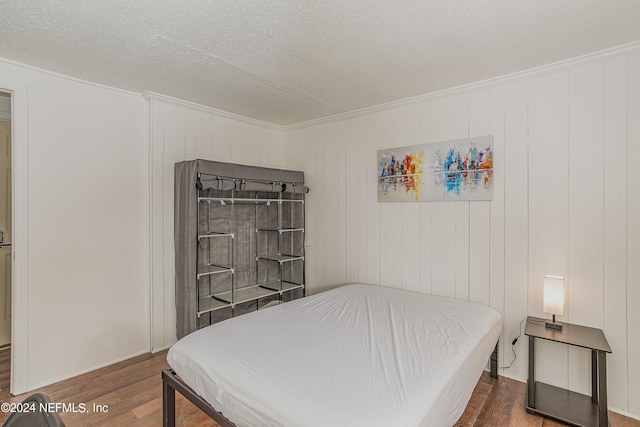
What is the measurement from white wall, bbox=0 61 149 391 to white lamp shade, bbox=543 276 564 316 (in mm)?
3354

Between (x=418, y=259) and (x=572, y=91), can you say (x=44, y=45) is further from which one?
(x=572, y=91)

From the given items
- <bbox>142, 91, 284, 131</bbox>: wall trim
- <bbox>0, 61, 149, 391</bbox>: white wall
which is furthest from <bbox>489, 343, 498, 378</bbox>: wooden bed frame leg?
<bbox>142, 91, 284, 131</bbox>: wall trim

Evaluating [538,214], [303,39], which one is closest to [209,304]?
[303,39]

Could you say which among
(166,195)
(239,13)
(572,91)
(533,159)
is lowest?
(166,195)

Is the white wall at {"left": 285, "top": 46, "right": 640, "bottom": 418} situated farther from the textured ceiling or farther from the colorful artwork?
the textured ceiling

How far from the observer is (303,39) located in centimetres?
207

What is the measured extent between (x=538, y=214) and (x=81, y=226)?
144 inches

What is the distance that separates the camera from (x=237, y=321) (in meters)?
2.24

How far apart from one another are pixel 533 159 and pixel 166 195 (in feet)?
10.6

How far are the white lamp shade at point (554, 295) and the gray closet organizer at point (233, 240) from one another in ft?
7.84

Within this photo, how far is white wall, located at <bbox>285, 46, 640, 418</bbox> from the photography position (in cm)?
223

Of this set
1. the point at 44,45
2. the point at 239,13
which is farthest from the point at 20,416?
the point at 44,45

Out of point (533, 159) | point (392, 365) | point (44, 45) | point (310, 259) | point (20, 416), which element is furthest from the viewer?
point (310, 259)

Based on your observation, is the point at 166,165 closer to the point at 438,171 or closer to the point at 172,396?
the point at 172,396
